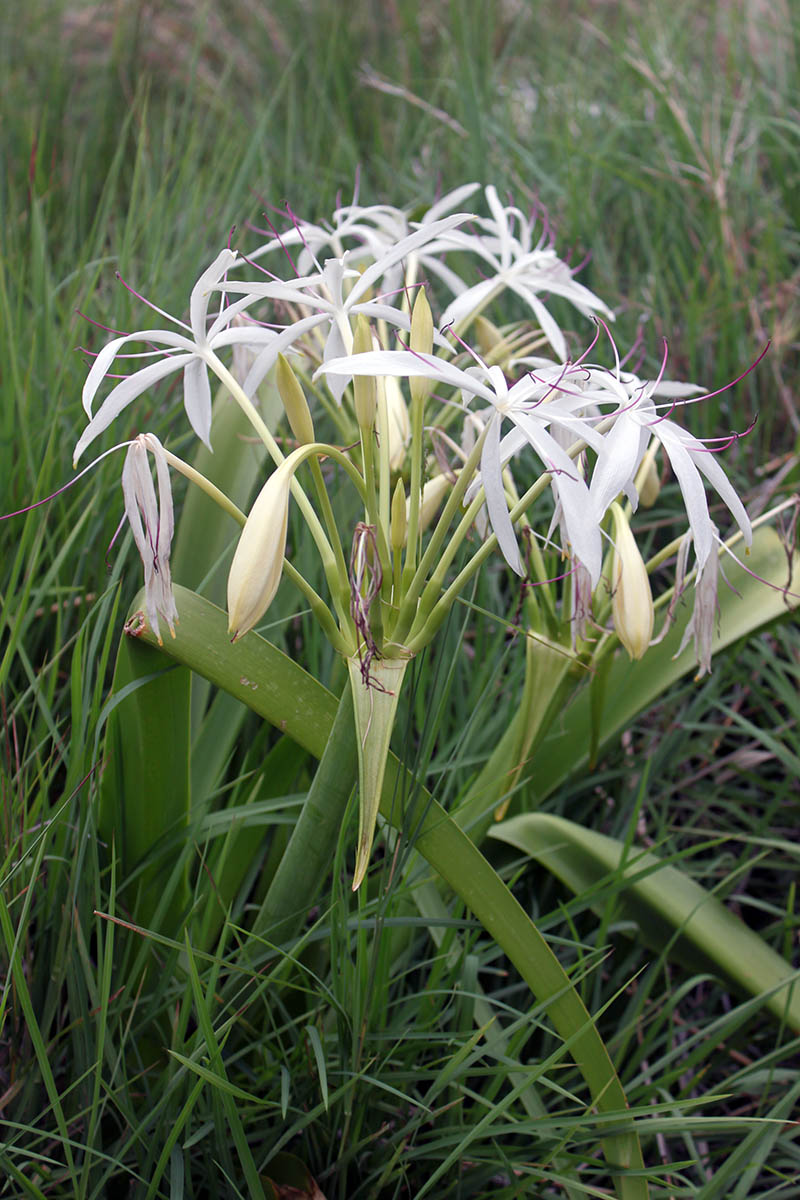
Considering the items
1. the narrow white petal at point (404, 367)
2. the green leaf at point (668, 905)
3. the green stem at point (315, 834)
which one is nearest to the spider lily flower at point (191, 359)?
the narrow white petal at point (404, 367)

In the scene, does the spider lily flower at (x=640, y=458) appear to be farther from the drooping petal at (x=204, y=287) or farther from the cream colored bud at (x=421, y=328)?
the drooping petal at (x=204, y=287)

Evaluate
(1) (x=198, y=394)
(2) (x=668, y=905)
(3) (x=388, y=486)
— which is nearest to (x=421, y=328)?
(3) (x=388, y=486)

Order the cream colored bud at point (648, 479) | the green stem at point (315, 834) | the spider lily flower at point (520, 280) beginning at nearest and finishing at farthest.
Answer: the green stem at point (315, 834), the cream colored bud at point (648, 479), the spider lily flower at point (520, 280)

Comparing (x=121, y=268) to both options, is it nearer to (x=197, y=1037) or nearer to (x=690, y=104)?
(x=197, y=1037)

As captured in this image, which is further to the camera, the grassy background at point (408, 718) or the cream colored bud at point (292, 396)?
the grassy background at point (408, 718)

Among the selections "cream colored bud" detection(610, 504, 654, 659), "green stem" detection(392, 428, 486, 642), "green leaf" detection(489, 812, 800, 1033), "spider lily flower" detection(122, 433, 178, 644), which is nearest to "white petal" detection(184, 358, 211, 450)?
"spider lily flower" detection(122, 433, 178, 644)

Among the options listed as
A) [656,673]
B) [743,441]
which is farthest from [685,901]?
[743,441]
